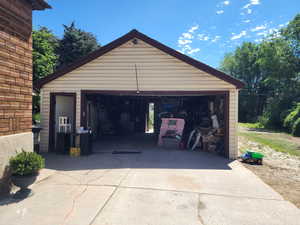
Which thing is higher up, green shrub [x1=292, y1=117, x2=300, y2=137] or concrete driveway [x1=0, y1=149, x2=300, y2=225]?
green shrub [x1=292, y1=117, x2=300, y2=137]

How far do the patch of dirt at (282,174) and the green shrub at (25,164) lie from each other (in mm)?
5330

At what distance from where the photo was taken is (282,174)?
582 cm

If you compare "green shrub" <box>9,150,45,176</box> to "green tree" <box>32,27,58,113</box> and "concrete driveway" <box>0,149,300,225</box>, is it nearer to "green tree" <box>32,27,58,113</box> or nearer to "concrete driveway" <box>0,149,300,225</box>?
"concrete driveway" <box>0,149,300,225</box>

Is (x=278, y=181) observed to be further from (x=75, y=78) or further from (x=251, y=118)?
(x=251, y=118)

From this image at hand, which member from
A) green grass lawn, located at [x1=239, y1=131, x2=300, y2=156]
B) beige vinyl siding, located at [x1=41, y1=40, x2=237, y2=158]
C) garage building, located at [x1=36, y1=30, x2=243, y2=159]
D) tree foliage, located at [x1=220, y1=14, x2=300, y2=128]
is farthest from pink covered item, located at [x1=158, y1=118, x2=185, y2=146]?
tree foliage, located at [x1=220, y1=14, x2=300, y2=128]

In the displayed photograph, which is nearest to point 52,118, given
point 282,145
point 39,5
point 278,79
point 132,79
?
point 132,79

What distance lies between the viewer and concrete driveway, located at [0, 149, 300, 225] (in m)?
3.09

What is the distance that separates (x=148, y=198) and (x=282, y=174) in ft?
15.4

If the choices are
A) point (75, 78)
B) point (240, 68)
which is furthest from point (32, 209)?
point (240, 68)

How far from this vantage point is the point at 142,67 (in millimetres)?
7797

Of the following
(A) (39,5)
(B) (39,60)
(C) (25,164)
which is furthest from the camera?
(B) (39,60)

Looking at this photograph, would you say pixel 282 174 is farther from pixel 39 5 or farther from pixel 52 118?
pixel 52 118

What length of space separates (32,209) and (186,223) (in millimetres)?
2702

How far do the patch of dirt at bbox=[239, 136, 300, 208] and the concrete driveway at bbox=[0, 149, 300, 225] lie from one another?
32 cm
